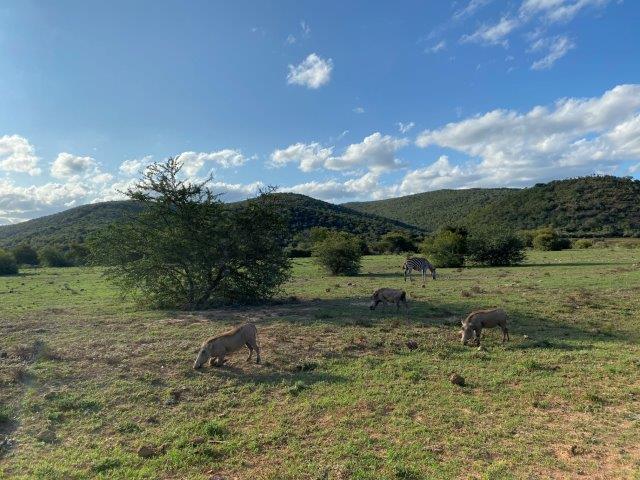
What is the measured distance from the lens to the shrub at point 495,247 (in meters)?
42.5

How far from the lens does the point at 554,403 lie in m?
8.16

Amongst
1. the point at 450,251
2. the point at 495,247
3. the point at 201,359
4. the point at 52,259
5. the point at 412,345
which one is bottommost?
the point at 412,345

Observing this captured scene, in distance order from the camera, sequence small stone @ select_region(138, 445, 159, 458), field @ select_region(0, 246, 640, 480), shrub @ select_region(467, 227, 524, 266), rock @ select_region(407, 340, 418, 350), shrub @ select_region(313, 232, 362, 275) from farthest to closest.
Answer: shrub @ select_region(467, 227, 524, 266)
shrub @ select_region(313, 232, 362, 275)
rock @ select_region(407, 340, 418, 350)
small stone @ select_region(138, 445, 159, 458)
field @ select_region(0, 246, 640, 480)

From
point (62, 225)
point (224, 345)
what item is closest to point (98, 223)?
point (62, 225)

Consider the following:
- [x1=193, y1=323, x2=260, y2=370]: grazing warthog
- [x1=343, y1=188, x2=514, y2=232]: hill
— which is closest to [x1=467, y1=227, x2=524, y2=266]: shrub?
[x1=193, y1=323, x2=260, y2=370]: grazing warthog

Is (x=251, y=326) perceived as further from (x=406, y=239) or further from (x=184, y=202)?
(x=406, y=239)

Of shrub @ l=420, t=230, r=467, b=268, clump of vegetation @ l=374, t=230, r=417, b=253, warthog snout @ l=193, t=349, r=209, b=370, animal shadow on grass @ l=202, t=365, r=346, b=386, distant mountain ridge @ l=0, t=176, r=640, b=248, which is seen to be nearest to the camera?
animal shadow on grass @ l=202, t=365, r=346, b=386

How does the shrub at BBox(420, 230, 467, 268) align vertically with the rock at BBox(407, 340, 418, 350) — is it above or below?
above

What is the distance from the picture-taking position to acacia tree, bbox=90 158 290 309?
20.4 metres

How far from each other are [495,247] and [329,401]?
125 feet

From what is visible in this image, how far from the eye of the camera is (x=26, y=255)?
212 ft

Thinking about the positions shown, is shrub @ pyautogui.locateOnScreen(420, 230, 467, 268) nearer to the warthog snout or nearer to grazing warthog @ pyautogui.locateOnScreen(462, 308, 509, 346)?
grazing warthog @ pyautogui.locateOnScreen(462, 308, 509, 346)

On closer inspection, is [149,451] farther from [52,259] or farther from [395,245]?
[52,259]

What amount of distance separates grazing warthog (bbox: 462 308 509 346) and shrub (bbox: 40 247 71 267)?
212 ft
